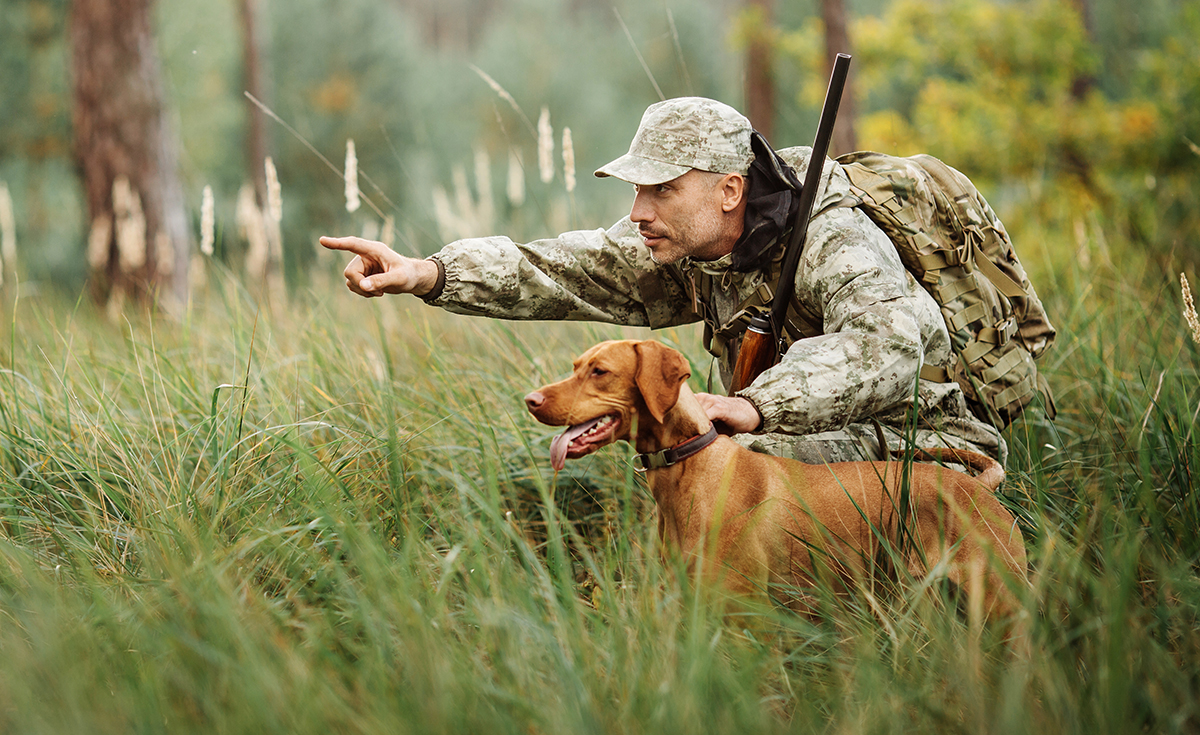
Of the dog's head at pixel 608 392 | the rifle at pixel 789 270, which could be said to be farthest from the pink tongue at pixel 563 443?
the rifle at pixel 789 270

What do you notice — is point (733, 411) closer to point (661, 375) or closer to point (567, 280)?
point (661, 375)

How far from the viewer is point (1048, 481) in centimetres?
329

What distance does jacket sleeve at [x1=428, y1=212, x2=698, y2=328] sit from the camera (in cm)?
318

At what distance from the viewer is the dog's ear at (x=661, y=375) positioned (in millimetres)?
2588

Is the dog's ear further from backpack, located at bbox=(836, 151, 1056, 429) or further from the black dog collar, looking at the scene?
backpack, located at bbox=(836, 151, 1056, 429)

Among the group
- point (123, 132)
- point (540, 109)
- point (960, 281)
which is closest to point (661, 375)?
point (960, 281)

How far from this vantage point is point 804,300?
3135 millimetres

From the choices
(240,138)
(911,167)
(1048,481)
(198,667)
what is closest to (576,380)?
(198,667)

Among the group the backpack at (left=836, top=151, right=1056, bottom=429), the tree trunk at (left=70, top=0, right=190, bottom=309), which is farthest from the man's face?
the tree trunk at (left=70, top=0, right=190, bottom=309)

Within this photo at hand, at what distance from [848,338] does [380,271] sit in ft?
5.11

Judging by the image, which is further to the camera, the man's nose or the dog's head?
the man's nose

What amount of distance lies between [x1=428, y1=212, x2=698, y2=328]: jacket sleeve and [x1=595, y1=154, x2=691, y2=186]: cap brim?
495 millimetres

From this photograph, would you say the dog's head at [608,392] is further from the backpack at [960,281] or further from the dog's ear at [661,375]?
the backpack at [960,281]

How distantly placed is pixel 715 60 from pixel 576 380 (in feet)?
92.3
